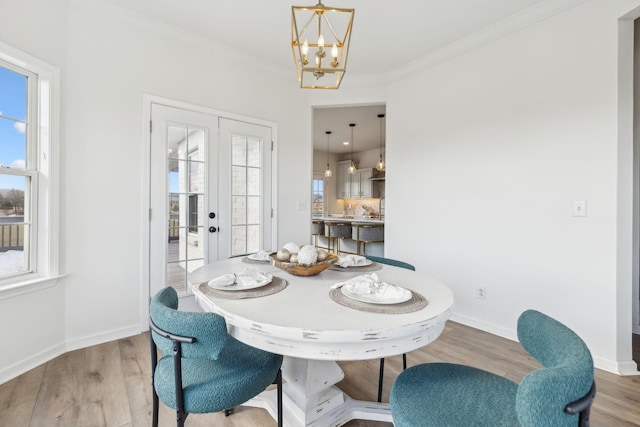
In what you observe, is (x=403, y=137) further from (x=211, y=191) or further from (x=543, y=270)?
(x=211, y=191)

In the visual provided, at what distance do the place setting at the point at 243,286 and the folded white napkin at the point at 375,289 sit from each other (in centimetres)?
33

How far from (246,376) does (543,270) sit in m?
2.43

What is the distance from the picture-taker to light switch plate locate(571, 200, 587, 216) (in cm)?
214

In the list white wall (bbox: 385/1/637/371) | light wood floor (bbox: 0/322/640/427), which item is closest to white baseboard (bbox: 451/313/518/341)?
white wall (bbox: 385/1/637/371)

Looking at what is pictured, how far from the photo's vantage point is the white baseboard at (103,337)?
2220 mm

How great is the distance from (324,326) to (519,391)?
51 cm

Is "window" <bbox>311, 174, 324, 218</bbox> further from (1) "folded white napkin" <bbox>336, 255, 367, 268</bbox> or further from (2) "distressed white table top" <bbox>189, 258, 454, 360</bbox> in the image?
(2) "distressed white table top" <bbox>189, 258, 454, 360</bbox>

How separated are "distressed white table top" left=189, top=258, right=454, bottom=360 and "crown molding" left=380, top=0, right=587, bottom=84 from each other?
8.32ft

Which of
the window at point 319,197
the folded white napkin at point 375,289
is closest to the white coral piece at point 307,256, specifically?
the folded white napkin at point 375,289

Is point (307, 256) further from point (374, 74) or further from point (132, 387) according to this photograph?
point (374, 74)

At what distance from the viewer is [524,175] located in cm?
245

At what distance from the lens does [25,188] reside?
2.03 metres

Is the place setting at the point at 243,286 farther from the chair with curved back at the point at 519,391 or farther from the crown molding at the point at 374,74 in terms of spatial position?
the crown molding at the point at 374,74

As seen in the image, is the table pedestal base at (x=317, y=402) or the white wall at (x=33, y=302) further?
the white wall at (x=33, y=302)
